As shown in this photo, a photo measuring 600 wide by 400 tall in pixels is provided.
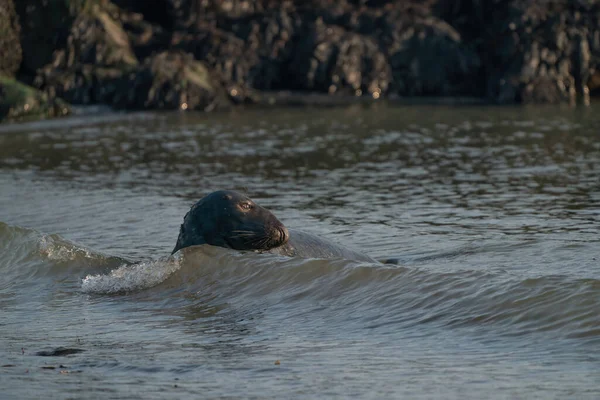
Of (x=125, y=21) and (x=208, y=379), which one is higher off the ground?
(x=125, y=21)

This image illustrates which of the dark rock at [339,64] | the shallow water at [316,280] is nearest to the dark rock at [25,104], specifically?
the dark rock at [339,64]

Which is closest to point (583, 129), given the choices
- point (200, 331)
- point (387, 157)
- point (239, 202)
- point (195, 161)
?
point (387, 157)

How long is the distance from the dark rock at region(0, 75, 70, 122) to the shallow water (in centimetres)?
781

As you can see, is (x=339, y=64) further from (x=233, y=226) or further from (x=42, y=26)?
(x=233, y=226)

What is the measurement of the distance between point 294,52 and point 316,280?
2485 cm

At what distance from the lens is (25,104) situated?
91.2ft

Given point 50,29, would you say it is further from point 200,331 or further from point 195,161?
point 200,331

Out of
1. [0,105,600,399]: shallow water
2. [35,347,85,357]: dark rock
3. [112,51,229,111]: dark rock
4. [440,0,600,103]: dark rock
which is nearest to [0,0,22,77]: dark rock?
[112,51,229,111]: dark rock

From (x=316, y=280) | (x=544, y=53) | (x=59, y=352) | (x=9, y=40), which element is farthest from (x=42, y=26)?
(x=59, y=352)

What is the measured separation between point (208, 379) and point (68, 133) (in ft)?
60.8

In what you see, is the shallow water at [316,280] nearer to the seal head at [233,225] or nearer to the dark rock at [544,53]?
the seal head at [233,225]

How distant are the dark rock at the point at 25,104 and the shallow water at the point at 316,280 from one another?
308 inches

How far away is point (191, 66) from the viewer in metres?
30.2

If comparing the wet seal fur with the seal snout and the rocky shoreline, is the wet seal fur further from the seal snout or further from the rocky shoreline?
the rocky shoreline
